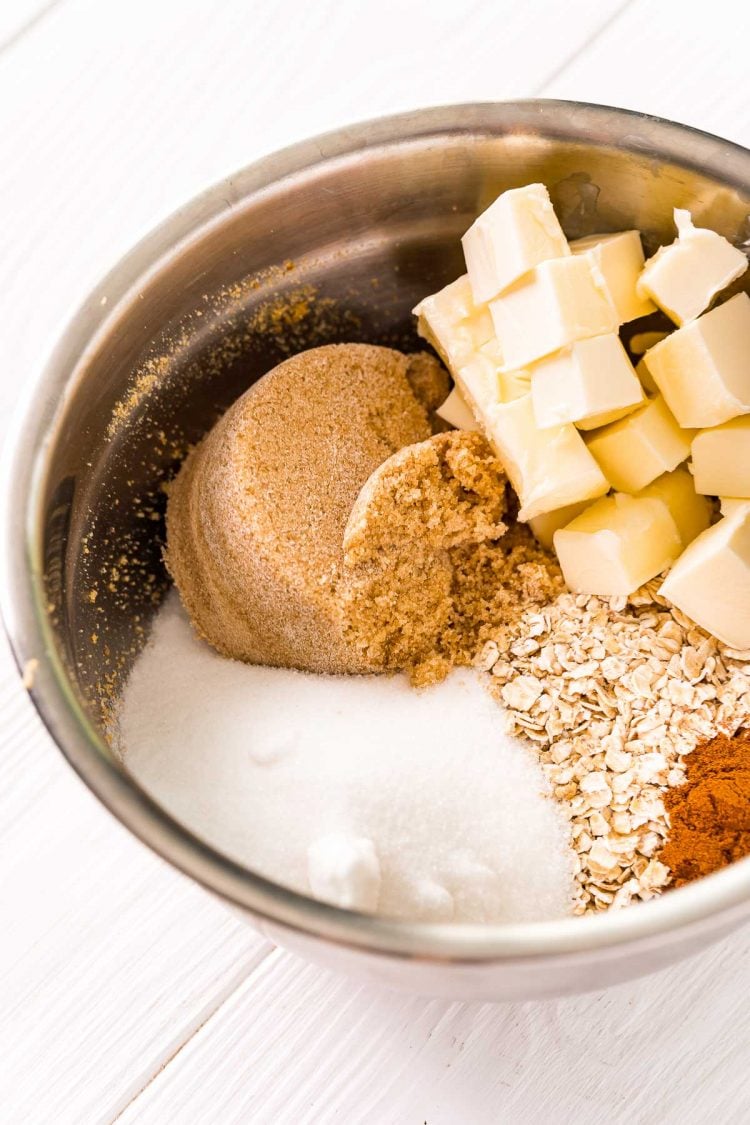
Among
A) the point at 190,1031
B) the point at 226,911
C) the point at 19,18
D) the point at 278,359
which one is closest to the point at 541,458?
the point at 278,359

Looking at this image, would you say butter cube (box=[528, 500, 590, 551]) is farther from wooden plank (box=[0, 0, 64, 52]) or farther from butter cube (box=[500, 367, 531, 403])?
wooden plank (box=[0, 0, 64, 52])

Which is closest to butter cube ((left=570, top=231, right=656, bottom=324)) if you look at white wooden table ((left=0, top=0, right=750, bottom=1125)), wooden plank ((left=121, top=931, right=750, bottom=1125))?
white wooden table ((left=0, top=0, right=750, bottom=1125))

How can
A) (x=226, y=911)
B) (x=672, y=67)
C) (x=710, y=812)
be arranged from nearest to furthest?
(x=710, y=812) → (x=226, y=911) → (x=672, y=67)

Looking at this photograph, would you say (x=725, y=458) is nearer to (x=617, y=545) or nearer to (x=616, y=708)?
(x=617, y=545)

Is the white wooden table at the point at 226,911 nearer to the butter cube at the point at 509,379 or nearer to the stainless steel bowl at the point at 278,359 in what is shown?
the stainless steel bowl at the point at 278,359

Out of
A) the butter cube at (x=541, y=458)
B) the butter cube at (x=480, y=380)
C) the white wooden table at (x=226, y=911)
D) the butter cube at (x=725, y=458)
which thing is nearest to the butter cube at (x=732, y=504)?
the butter cube at (x=725, y=458)

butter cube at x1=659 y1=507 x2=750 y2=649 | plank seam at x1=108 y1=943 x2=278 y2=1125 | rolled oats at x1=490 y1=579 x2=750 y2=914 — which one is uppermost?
butter cube at x1=659 y1=507 x2=750 y2=649
